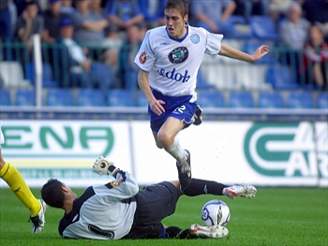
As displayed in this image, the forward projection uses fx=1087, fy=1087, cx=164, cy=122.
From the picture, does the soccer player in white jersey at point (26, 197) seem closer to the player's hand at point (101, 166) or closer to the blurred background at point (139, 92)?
the player's hand at point (101, 166)

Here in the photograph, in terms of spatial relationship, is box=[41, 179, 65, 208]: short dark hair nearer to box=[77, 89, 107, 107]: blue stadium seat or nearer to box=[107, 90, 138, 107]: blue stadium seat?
box=[77, 89, 107, 107]: blue stadium seat

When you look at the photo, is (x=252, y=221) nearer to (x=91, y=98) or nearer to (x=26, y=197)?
(x=26, y=197)

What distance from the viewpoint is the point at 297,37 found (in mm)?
24578

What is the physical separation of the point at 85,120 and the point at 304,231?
836 cm

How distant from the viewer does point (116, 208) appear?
1104cm

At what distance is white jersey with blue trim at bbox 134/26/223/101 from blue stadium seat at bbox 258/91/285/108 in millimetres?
10034

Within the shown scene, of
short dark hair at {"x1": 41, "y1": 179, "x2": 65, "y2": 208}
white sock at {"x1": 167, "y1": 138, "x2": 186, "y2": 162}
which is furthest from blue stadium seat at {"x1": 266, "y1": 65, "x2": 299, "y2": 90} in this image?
short dark hair at {"x1": 41, "y1": 179, "x2": 65, "y2": 208}

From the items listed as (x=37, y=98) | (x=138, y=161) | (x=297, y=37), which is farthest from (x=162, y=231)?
(x=297, y=37)

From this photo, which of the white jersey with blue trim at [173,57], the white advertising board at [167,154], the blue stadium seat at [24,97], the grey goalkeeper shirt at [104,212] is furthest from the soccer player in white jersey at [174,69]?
the blue stadium seat at [24,97]

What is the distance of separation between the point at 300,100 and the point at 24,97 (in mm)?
6179

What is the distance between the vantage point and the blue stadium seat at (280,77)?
24.0m

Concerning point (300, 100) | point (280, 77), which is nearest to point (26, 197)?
point (300, 100)

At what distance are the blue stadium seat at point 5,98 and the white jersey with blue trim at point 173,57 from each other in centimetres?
849

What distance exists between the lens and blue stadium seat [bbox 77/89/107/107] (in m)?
21.9
